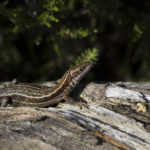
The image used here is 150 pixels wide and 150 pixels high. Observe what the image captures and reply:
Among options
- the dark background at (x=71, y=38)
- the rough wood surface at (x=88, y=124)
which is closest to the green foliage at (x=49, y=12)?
the dark background at (x=71, y=38)

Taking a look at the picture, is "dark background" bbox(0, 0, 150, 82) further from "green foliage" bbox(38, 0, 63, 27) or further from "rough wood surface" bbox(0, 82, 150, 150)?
"rough wood surface" bbox(0, 82, 150, 150)

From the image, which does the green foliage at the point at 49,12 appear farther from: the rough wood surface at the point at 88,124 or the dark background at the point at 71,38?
the rough wood surface at the point at 88,124

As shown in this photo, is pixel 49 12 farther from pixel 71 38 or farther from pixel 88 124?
pixel 88 124

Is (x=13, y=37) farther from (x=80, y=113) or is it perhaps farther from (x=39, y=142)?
(x=39, y=142)

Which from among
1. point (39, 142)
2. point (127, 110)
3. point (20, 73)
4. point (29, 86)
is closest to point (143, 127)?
point (127, 110)

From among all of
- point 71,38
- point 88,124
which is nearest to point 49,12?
point 71,38
